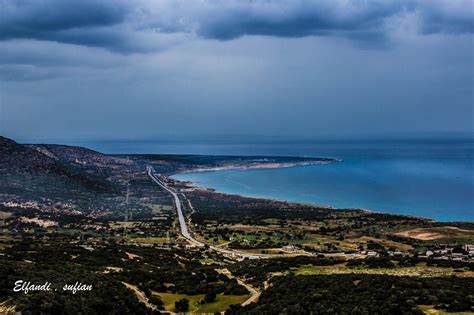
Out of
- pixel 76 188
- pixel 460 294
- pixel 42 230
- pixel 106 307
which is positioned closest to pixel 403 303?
pixel 460 294

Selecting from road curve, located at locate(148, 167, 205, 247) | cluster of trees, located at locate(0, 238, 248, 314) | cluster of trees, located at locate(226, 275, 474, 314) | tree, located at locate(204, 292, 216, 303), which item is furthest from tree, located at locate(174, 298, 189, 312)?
road curve, located at locate(148, 167, 205, 247)

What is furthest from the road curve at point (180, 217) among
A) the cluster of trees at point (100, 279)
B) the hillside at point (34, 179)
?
the cluster of trees at point (100, 279)

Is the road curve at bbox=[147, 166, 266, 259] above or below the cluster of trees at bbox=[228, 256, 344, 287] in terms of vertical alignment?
below

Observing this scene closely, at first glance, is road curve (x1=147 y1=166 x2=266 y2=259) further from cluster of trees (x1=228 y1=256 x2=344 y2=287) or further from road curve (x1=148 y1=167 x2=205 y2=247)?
cluster of trees (x1=228 y1=256 x2=344 y2=287)

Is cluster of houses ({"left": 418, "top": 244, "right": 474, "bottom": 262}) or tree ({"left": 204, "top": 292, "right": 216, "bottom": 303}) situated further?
cluster of houses ({"left": 418, "top": 244, "right": 474, "bottom": 262})

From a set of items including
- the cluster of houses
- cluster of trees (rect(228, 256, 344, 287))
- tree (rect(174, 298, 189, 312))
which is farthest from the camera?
the cluster of houses

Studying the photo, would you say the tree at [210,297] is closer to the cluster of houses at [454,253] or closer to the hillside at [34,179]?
the cluster of houses at [454,253]

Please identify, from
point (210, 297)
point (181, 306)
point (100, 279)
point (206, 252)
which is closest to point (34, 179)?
point (206, 252)

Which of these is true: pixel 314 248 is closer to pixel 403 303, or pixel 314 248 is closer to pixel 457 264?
pixel 457 264
